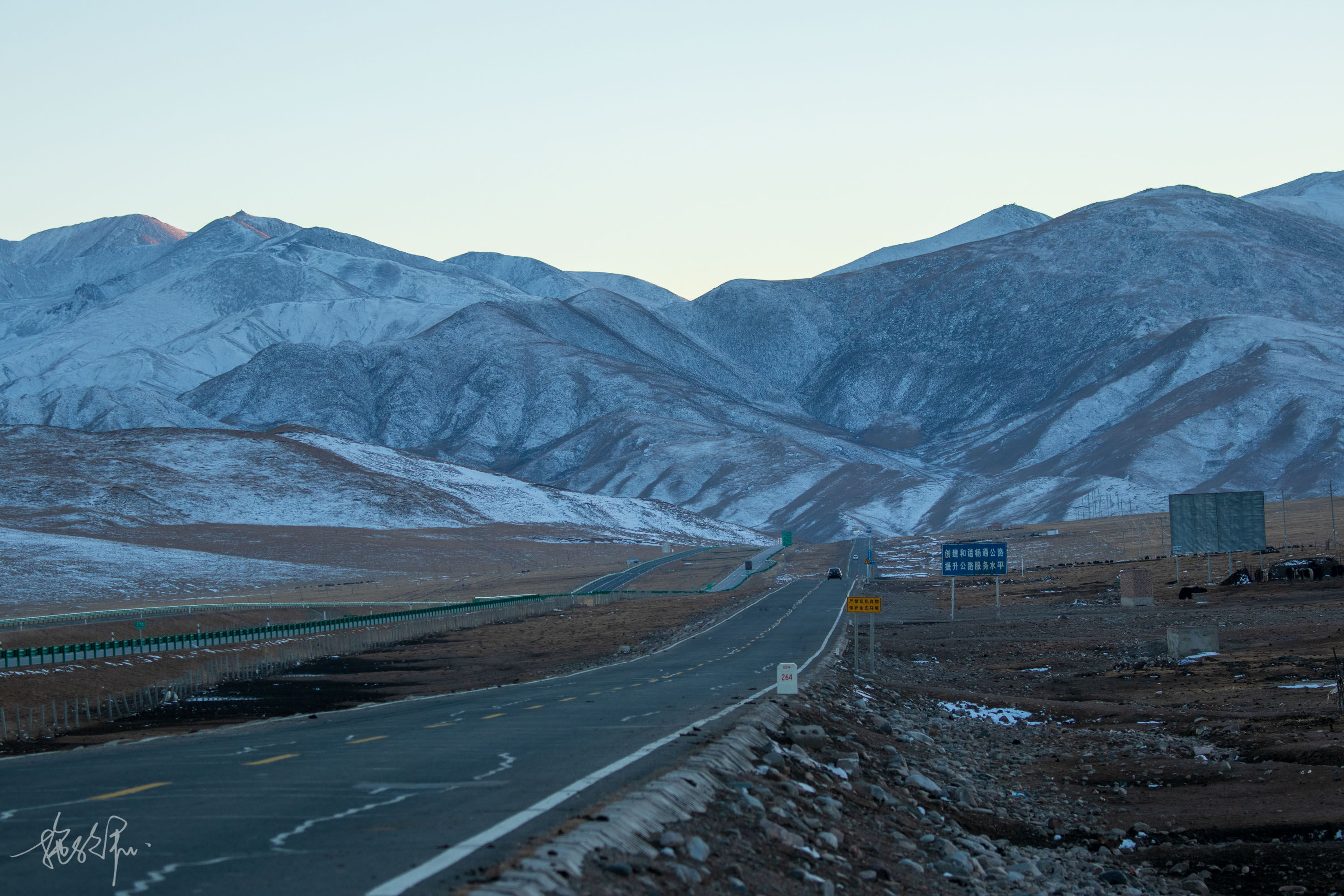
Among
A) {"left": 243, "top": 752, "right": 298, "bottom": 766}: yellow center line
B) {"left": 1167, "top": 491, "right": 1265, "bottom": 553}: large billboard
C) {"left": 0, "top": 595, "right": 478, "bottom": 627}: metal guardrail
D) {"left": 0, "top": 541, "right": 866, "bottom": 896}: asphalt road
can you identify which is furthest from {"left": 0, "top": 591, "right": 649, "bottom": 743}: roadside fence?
{"left": 1167, "top": 491, "right": 1265, "bottom": 553}: large billboard

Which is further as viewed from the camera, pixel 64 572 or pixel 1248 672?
pixel 64 572

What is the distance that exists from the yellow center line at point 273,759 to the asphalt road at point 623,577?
3691 inches

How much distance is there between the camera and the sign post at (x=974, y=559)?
2479 inches

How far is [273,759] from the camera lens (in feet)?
63.5

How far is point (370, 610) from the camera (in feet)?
326

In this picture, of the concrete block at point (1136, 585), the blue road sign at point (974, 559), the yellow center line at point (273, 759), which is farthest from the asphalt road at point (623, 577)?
the yellow center line at point (273, 759)

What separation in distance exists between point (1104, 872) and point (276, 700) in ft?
109

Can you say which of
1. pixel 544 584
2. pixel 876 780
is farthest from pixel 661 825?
pixel 544 584

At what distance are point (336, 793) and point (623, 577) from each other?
12407 cm

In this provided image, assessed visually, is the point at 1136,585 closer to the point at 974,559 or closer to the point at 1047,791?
the point at 974,559

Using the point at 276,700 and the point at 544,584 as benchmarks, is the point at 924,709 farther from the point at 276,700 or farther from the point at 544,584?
the point at 544,584

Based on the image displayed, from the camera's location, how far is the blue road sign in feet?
207

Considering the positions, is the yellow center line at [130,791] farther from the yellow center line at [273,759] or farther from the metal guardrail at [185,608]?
the metal guardrail at [185,608]

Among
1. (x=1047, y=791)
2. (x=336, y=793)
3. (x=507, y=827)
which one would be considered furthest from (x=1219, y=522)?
(x=507, y=827)
